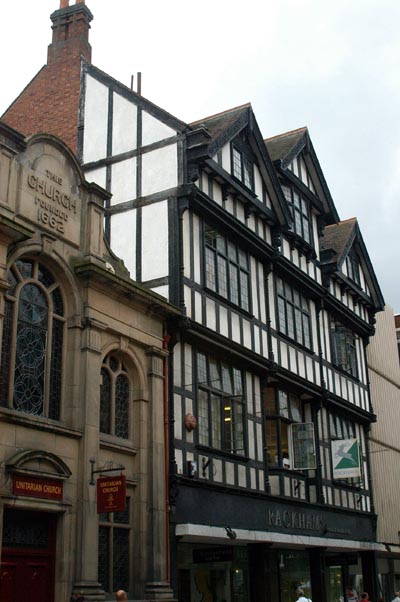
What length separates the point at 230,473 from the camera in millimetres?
18344

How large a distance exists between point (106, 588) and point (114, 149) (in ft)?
34.1

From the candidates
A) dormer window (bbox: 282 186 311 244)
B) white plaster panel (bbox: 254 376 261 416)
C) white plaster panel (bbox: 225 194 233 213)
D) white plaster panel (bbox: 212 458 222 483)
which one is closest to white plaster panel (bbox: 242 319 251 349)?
white plaster panel (bbox: 254 376 261 416)

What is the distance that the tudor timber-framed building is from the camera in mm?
17703

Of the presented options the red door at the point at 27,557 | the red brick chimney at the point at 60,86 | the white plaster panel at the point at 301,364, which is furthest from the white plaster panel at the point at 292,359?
the red door at the point at 27,557

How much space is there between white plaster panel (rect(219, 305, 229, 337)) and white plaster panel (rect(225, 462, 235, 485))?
2.94m

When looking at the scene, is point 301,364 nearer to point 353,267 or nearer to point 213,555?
point 353,267

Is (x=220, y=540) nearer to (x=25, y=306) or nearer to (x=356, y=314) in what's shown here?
(x=25, y=306)

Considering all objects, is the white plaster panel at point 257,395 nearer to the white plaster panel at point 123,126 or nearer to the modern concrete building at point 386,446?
the white plaster panel at point 123,126

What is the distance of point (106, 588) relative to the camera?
1416 cm

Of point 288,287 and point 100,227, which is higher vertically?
point 288,287

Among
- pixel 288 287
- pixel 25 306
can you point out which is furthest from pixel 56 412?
pixel 288 287

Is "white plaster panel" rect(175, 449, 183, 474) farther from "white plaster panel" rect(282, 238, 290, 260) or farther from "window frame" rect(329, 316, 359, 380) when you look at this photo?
"window frame" rect(329, 316, 359, 380)

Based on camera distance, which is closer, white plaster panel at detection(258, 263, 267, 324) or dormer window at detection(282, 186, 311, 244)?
white plaster panel at detection(258, 263, 267, 324)

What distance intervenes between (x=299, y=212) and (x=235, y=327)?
656 cm
